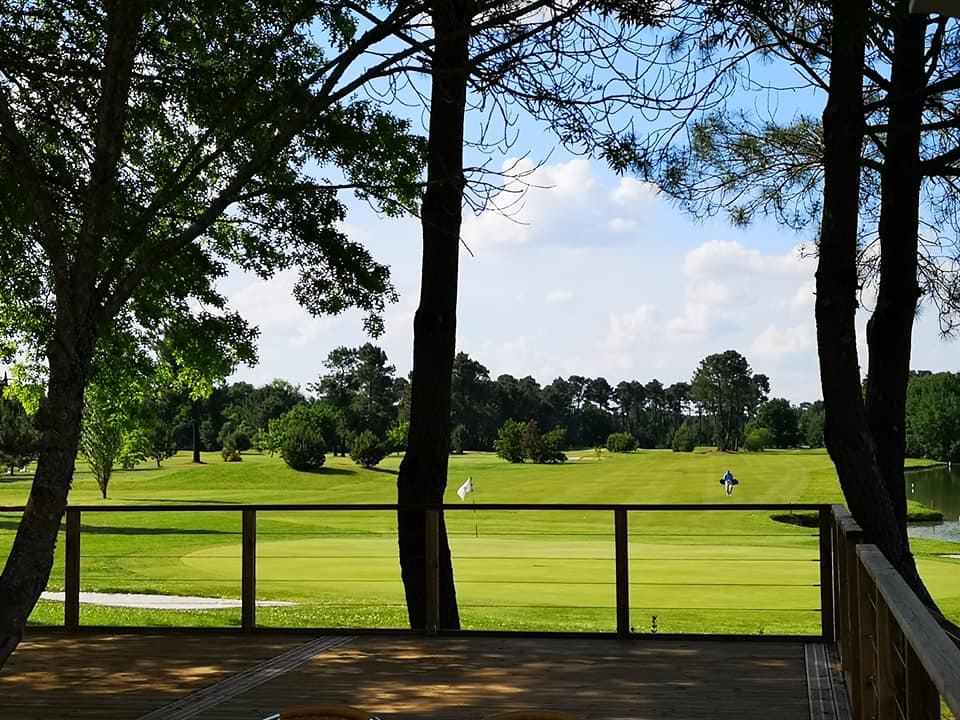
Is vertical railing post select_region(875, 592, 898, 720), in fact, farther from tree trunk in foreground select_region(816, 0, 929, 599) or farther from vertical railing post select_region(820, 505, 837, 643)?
tree trunk in foreground select_region(816, 0, 929, 599)

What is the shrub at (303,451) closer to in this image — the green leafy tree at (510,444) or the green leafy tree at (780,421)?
the green leafy tree at (510,444)

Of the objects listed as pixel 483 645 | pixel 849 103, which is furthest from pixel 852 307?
pixel 483 645

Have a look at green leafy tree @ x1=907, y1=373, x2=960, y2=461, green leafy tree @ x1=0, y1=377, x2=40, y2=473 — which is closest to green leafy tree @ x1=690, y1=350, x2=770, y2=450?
green leafy tree @ x1=907, y1=373, x2=960, y2=461

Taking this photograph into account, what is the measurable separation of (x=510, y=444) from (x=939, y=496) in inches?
784

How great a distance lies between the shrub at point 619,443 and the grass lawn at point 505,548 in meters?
0.98

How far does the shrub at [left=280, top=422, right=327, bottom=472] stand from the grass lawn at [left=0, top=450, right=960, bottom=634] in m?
0.57

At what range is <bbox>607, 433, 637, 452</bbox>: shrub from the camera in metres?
60.3

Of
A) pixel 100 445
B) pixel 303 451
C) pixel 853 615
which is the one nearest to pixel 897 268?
pixel 853 615

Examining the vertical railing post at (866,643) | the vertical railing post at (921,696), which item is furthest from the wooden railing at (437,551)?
the vertical railing post at (921,696)

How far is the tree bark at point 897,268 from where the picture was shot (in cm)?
910

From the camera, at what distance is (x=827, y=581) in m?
6.84

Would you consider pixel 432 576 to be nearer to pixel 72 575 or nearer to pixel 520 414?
pixel 72 575

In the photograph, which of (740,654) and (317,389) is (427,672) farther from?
(317,389)

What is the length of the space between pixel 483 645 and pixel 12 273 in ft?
16.8
